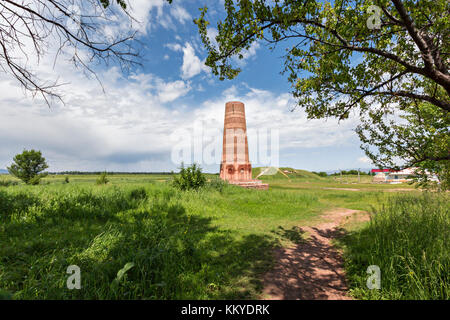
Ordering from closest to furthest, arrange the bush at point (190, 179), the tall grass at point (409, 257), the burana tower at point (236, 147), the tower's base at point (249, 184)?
the tall grass at point (409, 257)
the bush at point (190, 179)
the tower's base at point (249, 184)
the burana tower at point (236, 147)

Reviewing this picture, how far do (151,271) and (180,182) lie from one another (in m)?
9.80

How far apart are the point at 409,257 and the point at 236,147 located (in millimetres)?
14924

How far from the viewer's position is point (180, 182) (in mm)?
12734

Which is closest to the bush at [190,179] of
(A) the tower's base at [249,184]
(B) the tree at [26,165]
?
→ (A) the tower's base at [249,184]

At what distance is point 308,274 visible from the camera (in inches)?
151

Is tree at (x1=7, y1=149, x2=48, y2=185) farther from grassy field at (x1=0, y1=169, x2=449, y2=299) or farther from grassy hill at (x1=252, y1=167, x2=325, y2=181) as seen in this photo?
grassy hill at (x1=252, y1=167, x2=325, y2=181)

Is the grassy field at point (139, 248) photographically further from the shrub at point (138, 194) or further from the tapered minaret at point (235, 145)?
the tapered minaret at point (235, 145)

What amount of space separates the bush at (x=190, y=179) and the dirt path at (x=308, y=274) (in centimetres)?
844

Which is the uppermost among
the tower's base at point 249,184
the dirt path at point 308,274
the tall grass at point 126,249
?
the tower's base at point 249,184

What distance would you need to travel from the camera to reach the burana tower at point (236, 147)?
17.6 meters

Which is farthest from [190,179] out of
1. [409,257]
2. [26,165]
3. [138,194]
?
[26,165]

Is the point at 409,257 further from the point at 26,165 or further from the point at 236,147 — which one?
the point at 26,165

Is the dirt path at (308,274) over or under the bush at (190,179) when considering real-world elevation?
under
